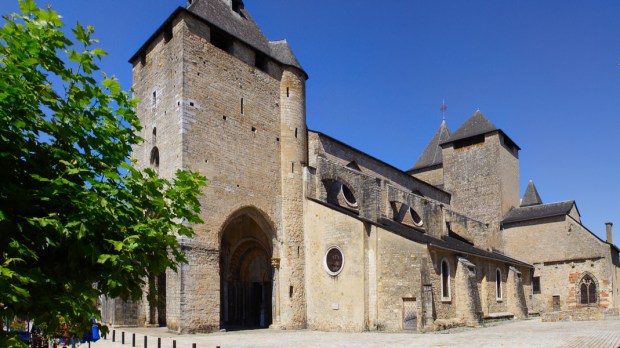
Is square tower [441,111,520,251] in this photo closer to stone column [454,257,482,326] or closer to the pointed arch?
stone column [454,257,482,326]

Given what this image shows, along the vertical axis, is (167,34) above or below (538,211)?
above

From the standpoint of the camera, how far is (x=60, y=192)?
431 cm

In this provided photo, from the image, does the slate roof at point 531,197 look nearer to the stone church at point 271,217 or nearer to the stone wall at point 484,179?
the stone wall at point 484,179

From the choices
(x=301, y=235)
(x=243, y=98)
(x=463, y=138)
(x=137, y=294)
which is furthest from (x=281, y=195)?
(x=463, y=138)

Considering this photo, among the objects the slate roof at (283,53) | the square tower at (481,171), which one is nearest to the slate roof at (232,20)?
the slate roof at (283,53)

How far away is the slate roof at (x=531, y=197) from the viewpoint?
38.7 m

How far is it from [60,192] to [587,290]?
3234 centimetres

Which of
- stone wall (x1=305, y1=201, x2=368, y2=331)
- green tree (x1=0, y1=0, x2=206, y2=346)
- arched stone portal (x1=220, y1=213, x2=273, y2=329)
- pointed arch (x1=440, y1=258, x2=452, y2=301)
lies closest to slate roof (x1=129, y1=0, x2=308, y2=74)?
stone wall (x1=305, y1=201, x2=368, y2=331)

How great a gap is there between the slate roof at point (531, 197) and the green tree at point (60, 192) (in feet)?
126

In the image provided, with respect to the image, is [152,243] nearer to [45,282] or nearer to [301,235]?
[45,282]

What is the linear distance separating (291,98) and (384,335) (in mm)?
11185

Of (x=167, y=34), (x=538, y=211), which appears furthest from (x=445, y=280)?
(x=538, y=211)

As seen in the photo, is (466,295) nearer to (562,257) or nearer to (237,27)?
(562,257)

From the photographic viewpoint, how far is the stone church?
18.4 metres
